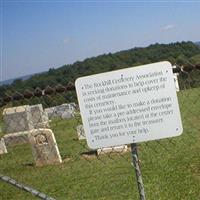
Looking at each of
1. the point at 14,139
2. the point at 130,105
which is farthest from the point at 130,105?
Result: the point at 14,139

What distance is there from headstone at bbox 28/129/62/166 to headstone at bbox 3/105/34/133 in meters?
5.96

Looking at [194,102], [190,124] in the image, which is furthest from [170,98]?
[194,102]

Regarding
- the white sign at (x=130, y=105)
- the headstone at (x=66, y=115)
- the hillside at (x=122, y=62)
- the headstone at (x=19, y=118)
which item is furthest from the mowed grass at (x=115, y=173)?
Answer: the hillside at (x=122, y=62)

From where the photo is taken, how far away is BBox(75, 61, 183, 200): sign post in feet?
12.3

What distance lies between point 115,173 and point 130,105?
18.5 ft

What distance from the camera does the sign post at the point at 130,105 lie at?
12.3 ft

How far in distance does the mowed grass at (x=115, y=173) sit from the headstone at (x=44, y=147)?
10.4 inches

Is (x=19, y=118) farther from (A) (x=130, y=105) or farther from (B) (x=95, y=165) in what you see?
(A) (x=130, y=105)

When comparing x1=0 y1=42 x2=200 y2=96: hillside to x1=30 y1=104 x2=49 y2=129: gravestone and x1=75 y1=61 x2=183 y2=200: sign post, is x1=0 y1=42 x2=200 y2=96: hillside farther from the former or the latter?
x1=75 y1=61 x2=183 y2=200: sign post

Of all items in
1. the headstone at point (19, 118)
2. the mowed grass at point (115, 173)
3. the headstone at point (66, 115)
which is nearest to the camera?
the mowed grass at point (115, 173)

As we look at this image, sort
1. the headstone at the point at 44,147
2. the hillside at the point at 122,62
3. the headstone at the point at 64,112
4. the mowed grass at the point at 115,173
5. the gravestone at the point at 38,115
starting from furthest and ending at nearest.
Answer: the hillside at the point at 122,62 < the headstone at the point at 64,112 < the gravestone at the point at 38,115 < the headstone at the point at 44,147 < the mowed grass at the point at 115,173

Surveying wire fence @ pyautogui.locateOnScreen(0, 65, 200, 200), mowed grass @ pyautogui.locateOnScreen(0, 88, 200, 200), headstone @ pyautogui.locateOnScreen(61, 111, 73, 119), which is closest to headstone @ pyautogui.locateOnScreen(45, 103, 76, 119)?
headstone @ pyautogui.locateOnScreen(61, 111, 73, 119)

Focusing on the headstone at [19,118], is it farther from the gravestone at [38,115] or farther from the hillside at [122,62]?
the hillside at [122,62]

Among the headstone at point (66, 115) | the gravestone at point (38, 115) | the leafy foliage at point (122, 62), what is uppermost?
the leafy foliage at point (122, 62)
